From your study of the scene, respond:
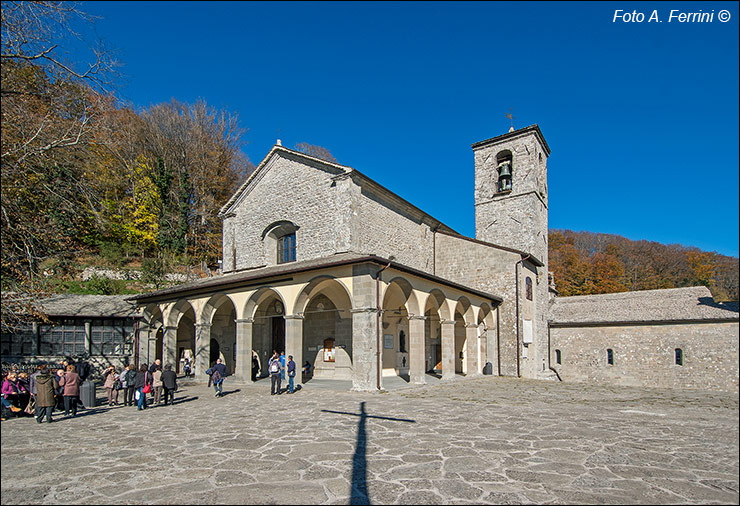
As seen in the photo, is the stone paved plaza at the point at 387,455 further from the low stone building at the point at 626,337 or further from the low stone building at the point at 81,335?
the low stone building at the point at 626,337

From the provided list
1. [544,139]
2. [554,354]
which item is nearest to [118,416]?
[554,354]

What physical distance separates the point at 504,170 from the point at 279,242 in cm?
1288

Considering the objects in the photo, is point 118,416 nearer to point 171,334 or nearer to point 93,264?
point 171,334

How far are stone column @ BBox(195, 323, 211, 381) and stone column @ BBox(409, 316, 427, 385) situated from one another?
798 centimetres

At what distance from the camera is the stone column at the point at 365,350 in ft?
44.6

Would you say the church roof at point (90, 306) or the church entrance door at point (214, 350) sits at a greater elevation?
the church roof at point (90, 306)

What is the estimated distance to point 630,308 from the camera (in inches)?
939

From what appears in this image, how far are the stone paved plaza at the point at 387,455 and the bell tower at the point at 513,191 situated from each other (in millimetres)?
14670

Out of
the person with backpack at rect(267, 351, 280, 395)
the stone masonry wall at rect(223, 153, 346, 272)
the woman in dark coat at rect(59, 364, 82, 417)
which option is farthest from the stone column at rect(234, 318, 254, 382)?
the woman in dark coat at rect(59, 364, 82, 417)

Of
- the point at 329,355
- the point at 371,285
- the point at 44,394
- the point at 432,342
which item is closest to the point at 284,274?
the point at 371,285

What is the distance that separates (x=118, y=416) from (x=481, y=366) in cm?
1542

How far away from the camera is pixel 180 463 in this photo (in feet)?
21.1

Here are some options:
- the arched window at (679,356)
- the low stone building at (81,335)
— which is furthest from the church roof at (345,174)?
the arched window at (679,356)

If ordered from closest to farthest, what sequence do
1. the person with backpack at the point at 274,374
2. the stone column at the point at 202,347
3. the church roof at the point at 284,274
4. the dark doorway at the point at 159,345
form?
1. the person with backpack at the point at 274,374
2. the church roof at the point at 284,274
3. the stone column at the point at 202,347
4. the dark doorway at the point at 159,345
